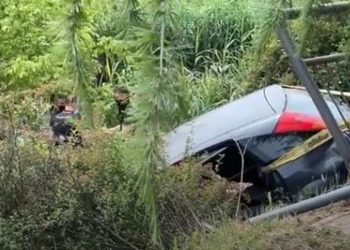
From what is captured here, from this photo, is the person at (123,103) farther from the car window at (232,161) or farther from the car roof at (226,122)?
the car window at (232,161)

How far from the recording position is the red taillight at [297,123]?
628 centimetres

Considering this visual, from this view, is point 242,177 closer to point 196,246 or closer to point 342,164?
point 342,164

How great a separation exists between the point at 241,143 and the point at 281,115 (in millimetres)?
423

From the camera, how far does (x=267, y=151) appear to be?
615 centimetres

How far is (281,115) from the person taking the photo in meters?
6.37

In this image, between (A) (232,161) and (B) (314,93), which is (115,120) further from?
(B) (314,93)

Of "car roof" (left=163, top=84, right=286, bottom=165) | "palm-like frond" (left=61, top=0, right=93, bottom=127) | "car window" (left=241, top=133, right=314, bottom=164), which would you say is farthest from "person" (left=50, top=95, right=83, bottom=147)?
"palm-like frond" (left=61, top=0, right=93, bottom=127)

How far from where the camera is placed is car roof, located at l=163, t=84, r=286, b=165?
6039mm

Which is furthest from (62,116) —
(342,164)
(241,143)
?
(342,164)

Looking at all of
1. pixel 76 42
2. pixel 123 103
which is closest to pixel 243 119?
pixel 123 103

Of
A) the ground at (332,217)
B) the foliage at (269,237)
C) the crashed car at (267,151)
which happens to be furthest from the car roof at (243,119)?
the foliage at (269,237)

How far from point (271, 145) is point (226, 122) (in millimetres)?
476

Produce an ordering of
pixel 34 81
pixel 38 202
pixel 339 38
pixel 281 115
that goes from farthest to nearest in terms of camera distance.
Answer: pixel 34 81
pixel 339 38
pixel 281 115
pixel 38 202

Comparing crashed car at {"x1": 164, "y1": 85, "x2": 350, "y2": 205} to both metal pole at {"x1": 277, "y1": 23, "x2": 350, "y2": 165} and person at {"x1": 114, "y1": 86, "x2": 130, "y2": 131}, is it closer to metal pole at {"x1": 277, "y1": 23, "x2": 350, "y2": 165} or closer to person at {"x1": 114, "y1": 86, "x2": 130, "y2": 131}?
person at {"x1": 114, "y1": 86, "x2": 130, "y2": 131}
